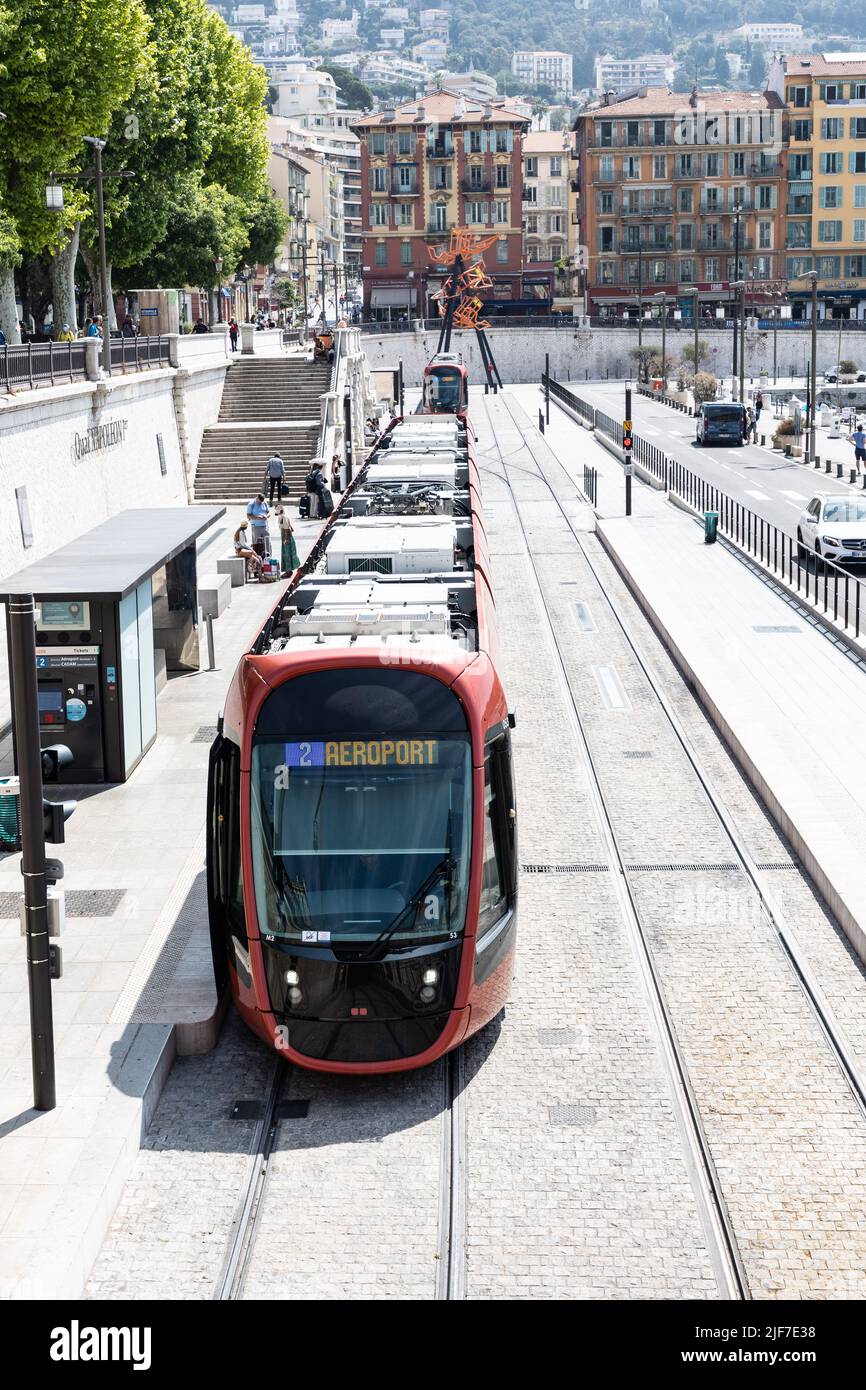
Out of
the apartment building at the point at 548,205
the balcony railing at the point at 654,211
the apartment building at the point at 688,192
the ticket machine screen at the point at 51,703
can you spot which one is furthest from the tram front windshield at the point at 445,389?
the apartment building at the point at 548,205

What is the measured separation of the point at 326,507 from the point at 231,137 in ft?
91.6

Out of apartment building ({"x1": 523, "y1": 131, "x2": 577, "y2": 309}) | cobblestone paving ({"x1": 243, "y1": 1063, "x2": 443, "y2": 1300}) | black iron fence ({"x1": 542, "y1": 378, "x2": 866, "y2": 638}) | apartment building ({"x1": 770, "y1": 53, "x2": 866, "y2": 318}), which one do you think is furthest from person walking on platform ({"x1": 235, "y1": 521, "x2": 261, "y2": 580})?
apartment building ({"x1": 523, "y1": 131, "x2": 577, "y2": 309})

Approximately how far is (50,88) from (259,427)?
53.4 feet

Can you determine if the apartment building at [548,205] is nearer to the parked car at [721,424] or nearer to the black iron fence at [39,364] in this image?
the parked car at [721,424]

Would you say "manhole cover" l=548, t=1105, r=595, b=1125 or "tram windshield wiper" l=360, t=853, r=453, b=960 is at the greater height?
"tram windshield wiper" l=360, t=853, r=453, b=960

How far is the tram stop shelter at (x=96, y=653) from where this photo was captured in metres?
17.7

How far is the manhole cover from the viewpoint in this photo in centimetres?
1078

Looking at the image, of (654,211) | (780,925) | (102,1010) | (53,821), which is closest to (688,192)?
(654,211)

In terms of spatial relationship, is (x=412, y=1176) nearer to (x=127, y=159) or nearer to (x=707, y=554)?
(x=707, y=554)

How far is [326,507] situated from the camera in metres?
41.0

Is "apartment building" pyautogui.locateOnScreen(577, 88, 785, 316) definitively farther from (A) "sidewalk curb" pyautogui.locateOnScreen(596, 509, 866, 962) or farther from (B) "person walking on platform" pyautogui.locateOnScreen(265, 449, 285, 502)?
(A) "sidewalk curb" pyautogui.locateOnScreen(596, 509, 866, 962)

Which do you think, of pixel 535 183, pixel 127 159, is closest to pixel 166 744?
pixel 127 159

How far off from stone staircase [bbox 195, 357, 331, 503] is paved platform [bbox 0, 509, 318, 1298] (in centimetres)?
2798

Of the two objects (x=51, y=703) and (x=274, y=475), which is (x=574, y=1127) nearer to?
(x=51, y=703)
